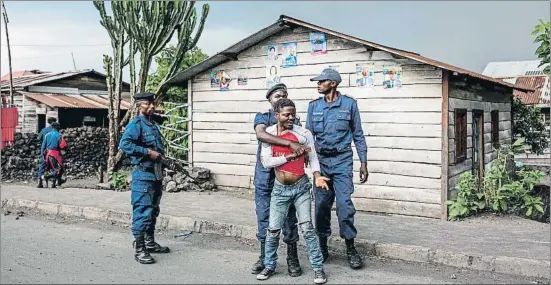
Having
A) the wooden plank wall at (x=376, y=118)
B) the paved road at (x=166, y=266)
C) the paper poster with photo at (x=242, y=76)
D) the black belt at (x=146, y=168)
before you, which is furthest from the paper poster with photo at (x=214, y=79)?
the black belt at (x=146, y=168)

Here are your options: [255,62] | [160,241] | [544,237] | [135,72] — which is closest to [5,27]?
[135,72]

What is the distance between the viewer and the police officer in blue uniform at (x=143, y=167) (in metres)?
5.71

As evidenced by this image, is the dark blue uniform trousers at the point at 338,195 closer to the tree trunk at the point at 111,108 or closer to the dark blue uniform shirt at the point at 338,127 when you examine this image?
the dark blue uniform shirt at the point at 338,127

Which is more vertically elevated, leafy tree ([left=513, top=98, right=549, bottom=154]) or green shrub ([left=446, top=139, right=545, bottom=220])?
leafy tree ([left=513, top=98, right=549, bottom=154])

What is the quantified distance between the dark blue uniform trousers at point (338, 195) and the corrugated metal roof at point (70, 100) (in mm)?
14026

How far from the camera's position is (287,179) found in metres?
4.94

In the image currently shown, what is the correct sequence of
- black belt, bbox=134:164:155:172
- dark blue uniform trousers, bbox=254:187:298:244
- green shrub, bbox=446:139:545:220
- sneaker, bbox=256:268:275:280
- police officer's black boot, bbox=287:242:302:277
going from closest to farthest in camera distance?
sneaker, bbox=256:268:275:280 → police officer's black boot, bbox=287:242:302:277 → dark blue uniform trousers, bbox=254:187:298:244 → black belt, bbox=134:164:155:172 → green shrub, bbox=446:139:545:220

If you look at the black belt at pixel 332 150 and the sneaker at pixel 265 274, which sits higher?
the black belt at pixel 332 150

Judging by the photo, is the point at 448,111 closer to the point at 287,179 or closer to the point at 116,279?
→ the point at 287,179

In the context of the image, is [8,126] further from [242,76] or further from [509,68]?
[509,68]

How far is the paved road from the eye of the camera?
5.01 m

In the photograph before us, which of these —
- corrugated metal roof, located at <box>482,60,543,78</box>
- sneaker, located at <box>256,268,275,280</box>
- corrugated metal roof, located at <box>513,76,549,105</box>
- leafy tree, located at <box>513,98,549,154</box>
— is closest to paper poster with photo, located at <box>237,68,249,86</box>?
sneaker, located at <box>256,268,275,280</box>

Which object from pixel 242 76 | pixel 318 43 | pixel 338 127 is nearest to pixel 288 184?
pixel 338 127

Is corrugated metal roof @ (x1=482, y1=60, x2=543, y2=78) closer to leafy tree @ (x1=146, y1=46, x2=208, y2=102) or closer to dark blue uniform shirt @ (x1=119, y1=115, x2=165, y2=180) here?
leafy tree @ (x1=146, y1=46, x2=208, y2=102)
